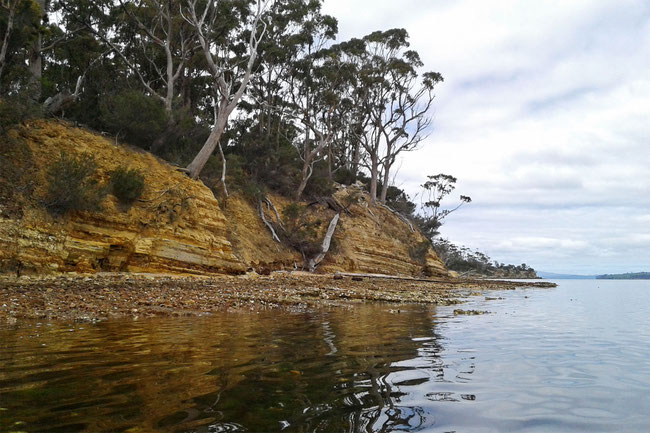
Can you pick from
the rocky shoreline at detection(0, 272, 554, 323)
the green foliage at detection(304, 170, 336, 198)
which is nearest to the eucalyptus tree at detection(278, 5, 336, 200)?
the green foliage at detection(304, 170, 336, 198)

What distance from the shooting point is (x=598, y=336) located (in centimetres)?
708

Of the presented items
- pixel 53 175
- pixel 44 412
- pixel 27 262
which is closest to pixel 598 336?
pixel 44 412

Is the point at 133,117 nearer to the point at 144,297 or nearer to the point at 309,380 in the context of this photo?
the point at 144,297

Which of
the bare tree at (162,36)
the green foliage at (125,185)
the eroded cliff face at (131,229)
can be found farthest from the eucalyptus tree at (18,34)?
the bare tree at (162,36)

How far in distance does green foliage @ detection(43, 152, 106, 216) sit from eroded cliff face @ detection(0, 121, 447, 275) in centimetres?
31

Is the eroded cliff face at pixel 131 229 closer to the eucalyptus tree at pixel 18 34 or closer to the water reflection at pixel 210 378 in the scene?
the eucalyptus tree at pixel 18 34

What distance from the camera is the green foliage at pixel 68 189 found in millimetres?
12023

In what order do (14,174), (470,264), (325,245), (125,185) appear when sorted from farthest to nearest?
(470,264)
(325,245)
(125,185)
(14,174)

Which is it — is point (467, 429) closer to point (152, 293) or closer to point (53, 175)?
point (152, 293)

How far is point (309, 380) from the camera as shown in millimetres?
3609

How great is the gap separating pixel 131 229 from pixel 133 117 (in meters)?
5.24

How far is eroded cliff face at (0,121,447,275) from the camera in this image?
1121cm

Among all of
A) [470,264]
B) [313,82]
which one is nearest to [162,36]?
[313,82]

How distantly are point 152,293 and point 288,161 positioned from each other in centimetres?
1857
